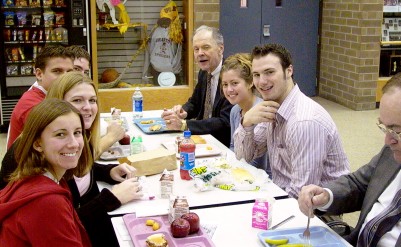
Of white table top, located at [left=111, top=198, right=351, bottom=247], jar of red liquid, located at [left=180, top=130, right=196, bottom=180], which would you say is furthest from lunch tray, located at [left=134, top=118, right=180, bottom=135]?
white table top, located at [left=111, top=198, right=351, bottom=247]

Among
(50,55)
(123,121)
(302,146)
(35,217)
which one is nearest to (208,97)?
(123,121)

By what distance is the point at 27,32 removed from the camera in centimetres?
650

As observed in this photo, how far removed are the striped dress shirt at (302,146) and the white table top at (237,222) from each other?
0.66 feet

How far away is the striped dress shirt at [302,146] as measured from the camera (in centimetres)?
266

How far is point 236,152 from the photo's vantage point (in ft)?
10.5

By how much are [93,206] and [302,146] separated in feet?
3.49

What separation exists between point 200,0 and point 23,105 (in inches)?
157

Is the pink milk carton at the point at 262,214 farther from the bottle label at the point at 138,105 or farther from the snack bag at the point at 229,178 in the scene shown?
the bottle label at the point at 138,105

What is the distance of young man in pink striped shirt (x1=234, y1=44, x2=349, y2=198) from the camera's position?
105 inches

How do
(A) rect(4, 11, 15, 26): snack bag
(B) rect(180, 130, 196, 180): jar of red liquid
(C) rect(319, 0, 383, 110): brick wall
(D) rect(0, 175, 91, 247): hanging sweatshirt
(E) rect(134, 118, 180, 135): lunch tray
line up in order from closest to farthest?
(D) rect(0, 175, 91, 247): hanging sweatshirt
(B) rect(180, 130, 196, 180): jar of red liquid
(E) rect(134, 118, 180, 135): lunch tray
(A) rect(4, 11, 15, 26): snack bag
(C) rect(319, 0, 383, 110): brick wall

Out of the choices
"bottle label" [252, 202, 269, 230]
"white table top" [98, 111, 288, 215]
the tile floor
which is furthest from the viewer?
the tile floor

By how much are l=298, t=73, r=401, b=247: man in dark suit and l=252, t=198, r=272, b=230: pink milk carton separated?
0.48ft

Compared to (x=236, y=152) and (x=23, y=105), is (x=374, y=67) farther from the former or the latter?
(x=23, y=105)

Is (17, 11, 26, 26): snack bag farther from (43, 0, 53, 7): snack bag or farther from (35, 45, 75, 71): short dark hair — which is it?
(35, 45, 75, 71): short dark hair
